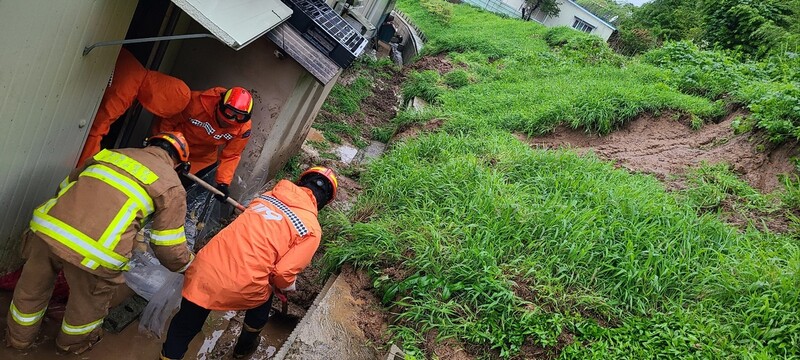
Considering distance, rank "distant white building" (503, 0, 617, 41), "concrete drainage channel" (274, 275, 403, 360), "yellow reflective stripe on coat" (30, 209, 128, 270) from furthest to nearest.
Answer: "distant white building" (503, 0, 617, 41) → "concrete drainage channel" (274, 275, 403, 360) → "yellow reflective stripe on coat" (30, 209, 128, 270)

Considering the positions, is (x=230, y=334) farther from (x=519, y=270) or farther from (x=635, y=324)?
(x=635, y=324)

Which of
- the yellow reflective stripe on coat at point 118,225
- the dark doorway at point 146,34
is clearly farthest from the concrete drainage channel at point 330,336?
the dark doorway at point 146,34

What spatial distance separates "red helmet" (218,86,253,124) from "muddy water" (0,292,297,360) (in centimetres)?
164

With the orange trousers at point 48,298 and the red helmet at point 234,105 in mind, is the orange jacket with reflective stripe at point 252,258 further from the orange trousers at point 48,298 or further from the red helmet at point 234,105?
Answer: the red helmet at point 234,105

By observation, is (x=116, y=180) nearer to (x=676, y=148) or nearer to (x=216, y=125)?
(x=216, y=125)

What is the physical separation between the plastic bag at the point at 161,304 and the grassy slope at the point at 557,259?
1293mm

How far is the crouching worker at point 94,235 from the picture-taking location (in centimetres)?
282

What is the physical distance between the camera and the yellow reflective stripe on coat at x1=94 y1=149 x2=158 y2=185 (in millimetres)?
2927

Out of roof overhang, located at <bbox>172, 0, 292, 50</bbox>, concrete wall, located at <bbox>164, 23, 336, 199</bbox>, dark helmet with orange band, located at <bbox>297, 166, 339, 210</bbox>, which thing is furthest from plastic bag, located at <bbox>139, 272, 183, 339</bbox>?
concrete wall, located at <bbox>164, 23, 336, 199</bbox>

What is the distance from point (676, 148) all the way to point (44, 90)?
694 centimetres

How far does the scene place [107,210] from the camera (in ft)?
9.35

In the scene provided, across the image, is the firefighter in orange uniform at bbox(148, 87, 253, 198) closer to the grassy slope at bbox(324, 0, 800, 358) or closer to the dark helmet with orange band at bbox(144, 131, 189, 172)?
the dark helmet with orange band at bbox(144, 131, 189, 172)

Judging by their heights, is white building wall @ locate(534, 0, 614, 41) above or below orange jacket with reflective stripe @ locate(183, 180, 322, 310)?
above

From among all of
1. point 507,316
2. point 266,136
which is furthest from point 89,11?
point 507,316
